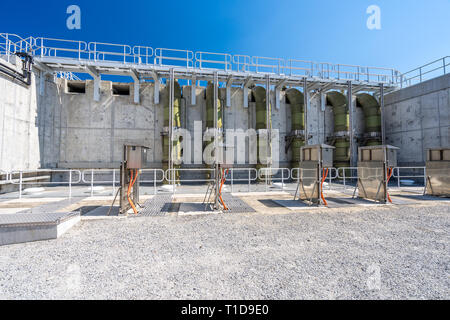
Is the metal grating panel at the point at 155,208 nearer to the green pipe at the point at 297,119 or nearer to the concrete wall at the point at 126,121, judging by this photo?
the concrete wall at the point at 126,121

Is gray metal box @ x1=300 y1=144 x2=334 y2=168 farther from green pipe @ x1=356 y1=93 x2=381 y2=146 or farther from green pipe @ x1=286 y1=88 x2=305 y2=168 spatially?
green pipe @ x1=356 y1=93 x2=381 y2=146

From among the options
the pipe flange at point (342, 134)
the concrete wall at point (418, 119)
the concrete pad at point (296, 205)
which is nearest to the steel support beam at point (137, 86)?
the concrete pad at point (296, 205)

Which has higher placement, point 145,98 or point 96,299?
point 145,98

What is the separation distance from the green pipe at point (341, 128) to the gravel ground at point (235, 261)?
453 inches

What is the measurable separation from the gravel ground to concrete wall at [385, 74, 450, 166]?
1333 cm

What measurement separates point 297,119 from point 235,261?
14264 mm

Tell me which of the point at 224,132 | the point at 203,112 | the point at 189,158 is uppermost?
the point at 203,112

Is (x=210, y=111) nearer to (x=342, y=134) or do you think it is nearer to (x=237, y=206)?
(x=237, y=206)

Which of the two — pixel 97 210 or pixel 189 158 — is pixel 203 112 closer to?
pixel 189 158

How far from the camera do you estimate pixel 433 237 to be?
13.4 ft

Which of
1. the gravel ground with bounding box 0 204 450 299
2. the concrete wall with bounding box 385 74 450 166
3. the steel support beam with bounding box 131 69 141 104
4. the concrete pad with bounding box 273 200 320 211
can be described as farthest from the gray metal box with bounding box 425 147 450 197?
the steel support beam with bounding box 131 69 141 104

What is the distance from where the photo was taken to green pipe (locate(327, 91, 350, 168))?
1562cm
